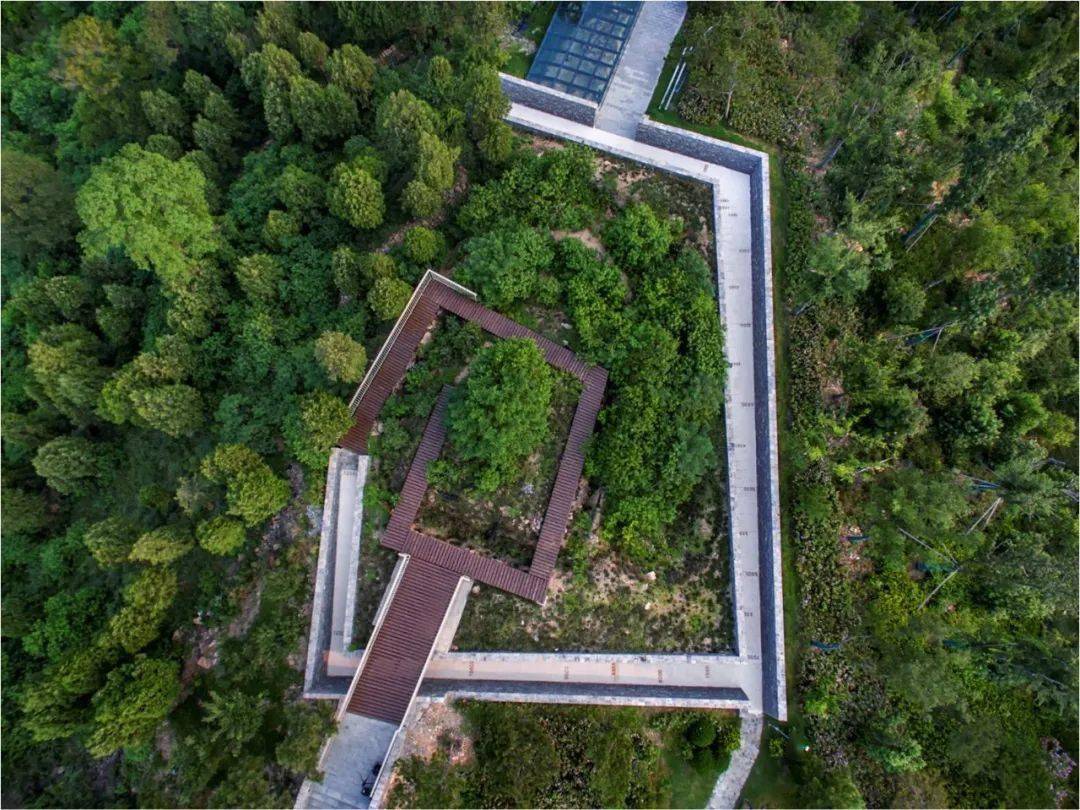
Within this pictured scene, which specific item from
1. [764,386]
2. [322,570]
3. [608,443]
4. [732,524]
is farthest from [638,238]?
[322,570]

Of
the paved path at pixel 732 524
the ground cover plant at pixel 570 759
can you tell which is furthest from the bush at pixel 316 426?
Result: the ground cover plant at pixel 570 759

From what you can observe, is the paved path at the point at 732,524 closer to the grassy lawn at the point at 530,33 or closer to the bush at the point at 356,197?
the grassy lawn at the point at 530,33

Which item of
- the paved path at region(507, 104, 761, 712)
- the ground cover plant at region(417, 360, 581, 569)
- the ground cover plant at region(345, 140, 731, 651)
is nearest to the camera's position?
the ground cover plant at region(345, 140, 731, 651)

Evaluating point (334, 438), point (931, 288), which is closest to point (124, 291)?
point (334, 438)

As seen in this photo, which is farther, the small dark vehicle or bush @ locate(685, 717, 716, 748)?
bush @ locate(685, 717, 716, 748)

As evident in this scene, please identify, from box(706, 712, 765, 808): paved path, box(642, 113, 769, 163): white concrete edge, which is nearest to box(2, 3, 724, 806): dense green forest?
box(642, 113, 769, 163): white concrete edge

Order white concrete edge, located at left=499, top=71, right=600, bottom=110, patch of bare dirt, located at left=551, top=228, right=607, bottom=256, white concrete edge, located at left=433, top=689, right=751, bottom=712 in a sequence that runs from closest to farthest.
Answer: white concrete edge, located at left=433, top=689, right=751, bottom=712 < patch of bare dirt, located at left=551, top=228, right=607, bottom=256 < white concrete edge, located at left=499, top=71, right=600, bottom=110

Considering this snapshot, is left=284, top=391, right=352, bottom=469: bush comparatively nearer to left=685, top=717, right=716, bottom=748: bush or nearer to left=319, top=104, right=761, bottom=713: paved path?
left=319, top=104, right=761, bottom=713: paved path

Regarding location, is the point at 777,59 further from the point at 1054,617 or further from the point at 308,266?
the point at 1054,617
